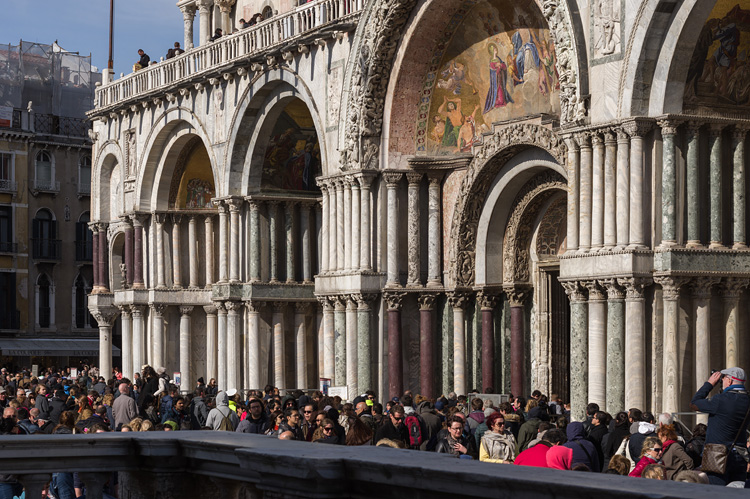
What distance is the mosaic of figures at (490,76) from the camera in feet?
69.3

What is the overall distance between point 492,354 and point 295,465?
18.0 metres

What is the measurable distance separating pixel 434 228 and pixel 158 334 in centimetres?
1217

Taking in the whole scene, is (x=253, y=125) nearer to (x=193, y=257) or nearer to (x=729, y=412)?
(x=193, y=257)

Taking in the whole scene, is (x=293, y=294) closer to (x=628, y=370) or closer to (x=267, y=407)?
(x=267, y=407)

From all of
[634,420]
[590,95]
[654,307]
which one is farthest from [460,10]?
[634,420]

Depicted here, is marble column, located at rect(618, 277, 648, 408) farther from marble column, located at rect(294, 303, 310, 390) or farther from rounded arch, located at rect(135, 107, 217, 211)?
rounded arch, located at rect(135, 107, 217, 211)

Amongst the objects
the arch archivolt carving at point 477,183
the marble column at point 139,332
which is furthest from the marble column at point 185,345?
the arch archivolt carving at point 477,183

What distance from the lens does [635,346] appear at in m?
17.0

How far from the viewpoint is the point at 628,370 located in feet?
55.8

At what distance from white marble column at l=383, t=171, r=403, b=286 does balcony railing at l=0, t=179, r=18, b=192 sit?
1108 inches

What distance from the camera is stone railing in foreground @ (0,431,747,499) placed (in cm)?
439

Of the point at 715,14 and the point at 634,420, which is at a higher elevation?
the point at 715,14

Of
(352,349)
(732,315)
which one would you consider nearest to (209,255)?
(352,349)

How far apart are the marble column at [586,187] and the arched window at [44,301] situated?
117 ft
